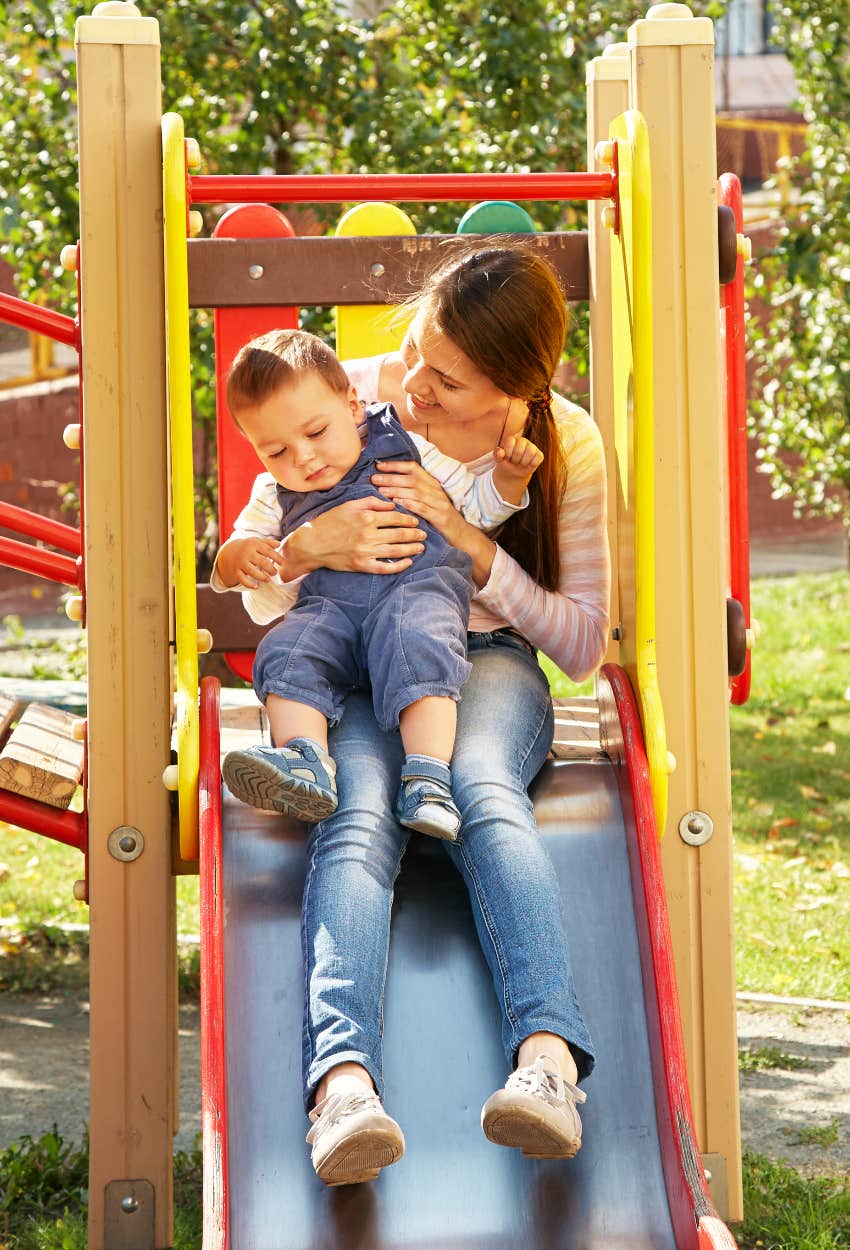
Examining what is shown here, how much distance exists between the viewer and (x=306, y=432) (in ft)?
9.18

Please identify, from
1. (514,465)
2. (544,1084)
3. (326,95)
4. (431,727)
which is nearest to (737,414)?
(514,465)

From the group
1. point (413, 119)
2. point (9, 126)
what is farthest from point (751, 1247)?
point (9, 126)

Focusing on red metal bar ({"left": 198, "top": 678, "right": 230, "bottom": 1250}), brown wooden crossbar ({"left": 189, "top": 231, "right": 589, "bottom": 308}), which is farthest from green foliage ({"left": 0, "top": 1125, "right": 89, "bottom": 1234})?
brown wooden crossbar ({"left": 189, "top": 231, "right": 589, "bottom": 308})

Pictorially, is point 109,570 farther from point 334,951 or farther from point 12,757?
point 334,951

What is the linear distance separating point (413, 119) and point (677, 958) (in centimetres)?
391

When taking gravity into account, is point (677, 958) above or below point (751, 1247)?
above

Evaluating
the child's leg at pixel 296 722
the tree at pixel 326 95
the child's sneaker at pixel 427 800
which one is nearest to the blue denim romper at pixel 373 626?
the child's leg at pixel 296 722

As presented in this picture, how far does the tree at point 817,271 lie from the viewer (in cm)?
720

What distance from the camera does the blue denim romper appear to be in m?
2.69

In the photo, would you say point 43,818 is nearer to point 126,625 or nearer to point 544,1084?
point 126,625

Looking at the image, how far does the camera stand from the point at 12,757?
3.11 m

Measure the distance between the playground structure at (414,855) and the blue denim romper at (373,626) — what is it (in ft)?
0.65

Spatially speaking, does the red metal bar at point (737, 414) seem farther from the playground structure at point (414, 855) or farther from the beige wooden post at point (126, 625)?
the beige wooden post at point (126, 625)

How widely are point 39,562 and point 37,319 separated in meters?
0.52
